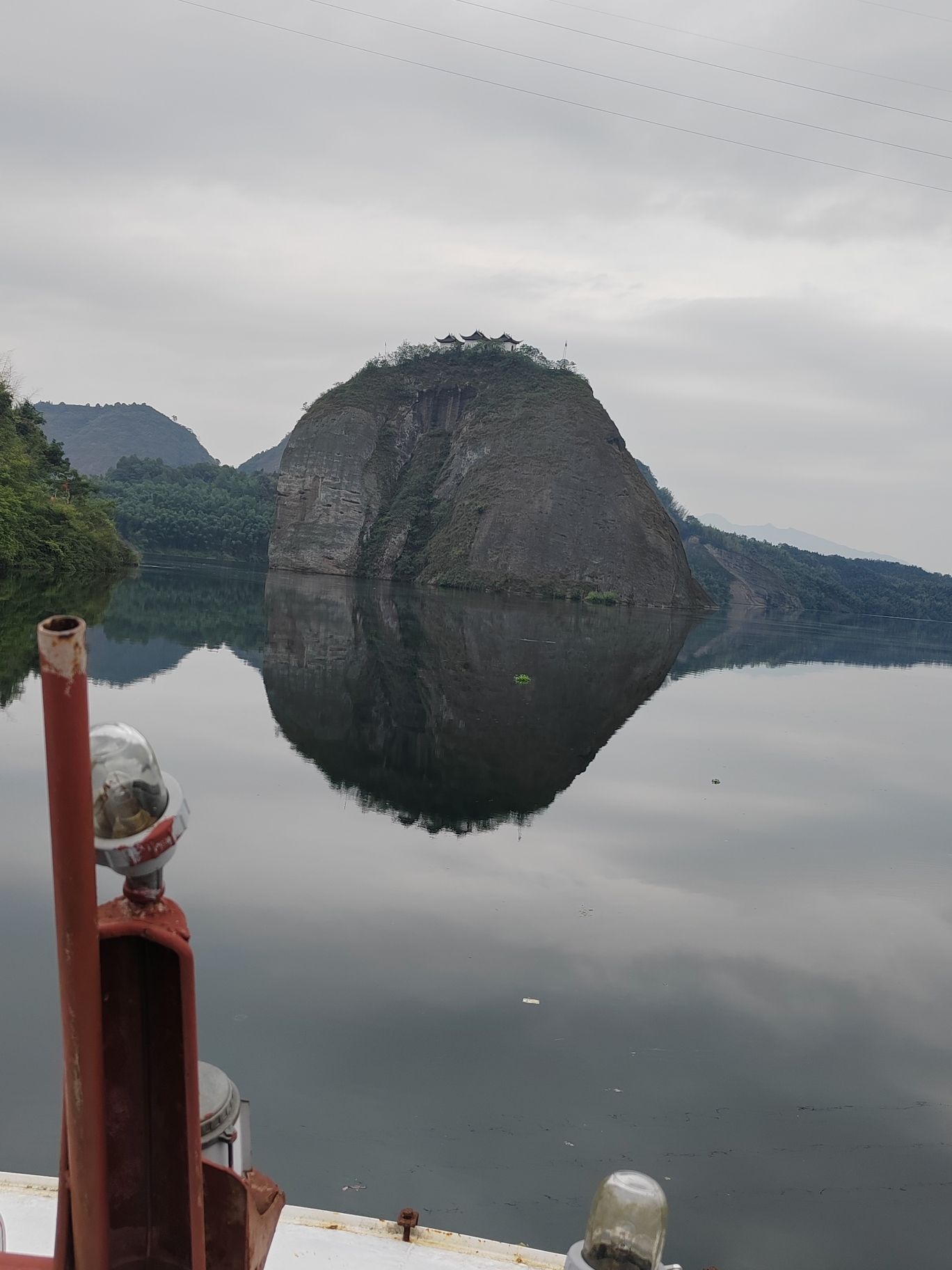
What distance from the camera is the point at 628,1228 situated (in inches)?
77.6

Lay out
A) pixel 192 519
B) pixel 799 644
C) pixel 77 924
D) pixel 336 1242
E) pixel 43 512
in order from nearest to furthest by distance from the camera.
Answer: pixel 77 924 < pixel 336 1242 < pixel 43 512 < pixel 799 644 < pixel 192 519

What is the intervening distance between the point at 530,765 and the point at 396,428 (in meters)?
84.3

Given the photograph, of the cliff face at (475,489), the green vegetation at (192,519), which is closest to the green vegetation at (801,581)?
the cliff face at (475,489)

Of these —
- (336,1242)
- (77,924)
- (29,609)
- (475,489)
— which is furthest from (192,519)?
(77,924)

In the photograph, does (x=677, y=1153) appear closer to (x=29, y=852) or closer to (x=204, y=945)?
(x=204, y=945)

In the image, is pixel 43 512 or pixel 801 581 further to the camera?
pixel 801 581

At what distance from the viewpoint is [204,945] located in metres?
6.59

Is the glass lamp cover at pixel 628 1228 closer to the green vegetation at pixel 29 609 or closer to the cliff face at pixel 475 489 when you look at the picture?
the green vegetation at pixel 29 609

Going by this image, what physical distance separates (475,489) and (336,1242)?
84420 mm

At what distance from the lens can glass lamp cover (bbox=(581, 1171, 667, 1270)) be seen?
197cm

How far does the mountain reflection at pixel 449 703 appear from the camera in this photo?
39.0 feet

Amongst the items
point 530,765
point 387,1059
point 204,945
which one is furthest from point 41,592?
point 387,1059

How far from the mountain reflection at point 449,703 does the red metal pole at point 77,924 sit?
28.0 ft

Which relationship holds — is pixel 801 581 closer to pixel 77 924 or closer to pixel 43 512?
pixel 43 512
